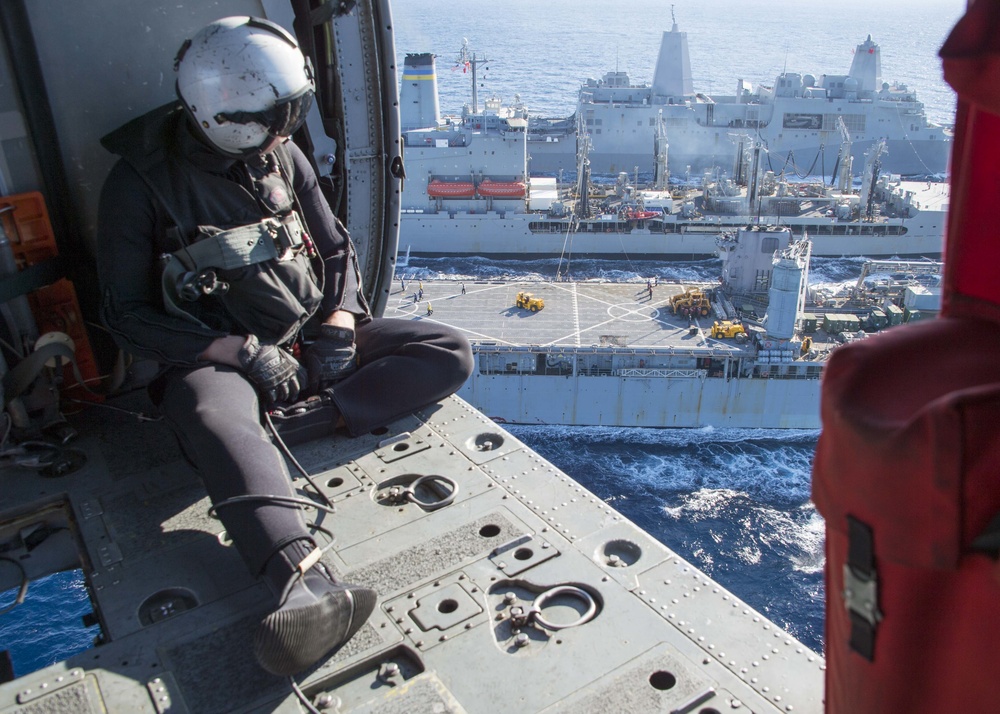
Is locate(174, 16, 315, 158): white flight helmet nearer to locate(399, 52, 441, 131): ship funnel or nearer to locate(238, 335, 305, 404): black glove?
locate(238, 335, 305, 404): black glove

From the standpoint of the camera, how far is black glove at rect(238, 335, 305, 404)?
3531 mm

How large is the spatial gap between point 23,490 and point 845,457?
388cm

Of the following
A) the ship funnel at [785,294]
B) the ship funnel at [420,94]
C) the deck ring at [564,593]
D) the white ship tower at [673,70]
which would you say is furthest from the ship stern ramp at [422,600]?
the white ship tower at [673,70]

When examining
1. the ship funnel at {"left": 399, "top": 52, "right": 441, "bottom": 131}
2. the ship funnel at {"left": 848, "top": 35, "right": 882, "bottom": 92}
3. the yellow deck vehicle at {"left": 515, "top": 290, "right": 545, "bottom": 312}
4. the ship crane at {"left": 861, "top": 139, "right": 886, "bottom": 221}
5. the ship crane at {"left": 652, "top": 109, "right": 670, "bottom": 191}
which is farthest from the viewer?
the ship funnel at {"left": 848, "top": 35, "right": 882, "bottom": 92}

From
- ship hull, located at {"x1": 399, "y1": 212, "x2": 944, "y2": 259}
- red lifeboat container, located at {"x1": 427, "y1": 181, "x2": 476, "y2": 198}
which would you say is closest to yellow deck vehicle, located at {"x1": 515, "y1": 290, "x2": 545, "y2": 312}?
ship hull, located at {"x1": 399, "y1": 212, "x2": 944, "y2": 259}

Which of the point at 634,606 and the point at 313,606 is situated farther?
the point at 634,606

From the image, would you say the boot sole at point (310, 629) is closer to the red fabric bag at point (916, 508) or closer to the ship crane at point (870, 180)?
the red fabric bag at point (916, 508)

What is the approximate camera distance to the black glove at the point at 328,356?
404cm

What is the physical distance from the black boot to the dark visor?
73.2 inches

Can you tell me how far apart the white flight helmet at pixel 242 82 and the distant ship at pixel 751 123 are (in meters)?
40.7

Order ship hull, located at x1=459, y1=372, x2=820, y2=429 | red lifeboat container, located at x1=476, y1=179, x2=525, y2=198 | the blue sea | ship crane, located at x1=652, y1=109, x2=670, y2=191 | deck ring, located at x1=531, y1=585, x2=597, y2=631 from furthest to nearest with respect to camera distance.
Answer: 1. ship crane, located at x1=652, y1=109, x2=670, y2=191
2. red lifeboat container, located at x1=476, y1=179, x2=525, y2=198
3. ship hull, located at x1=459, y1=372, x2=820, y2=429
4. the blue sea
5. deck ring, located at x1=531, y1=585, x2=597, y2=631

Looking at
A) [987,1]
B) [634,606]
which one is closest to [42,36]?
[634,606]

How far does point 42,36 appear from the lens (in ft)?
13.0

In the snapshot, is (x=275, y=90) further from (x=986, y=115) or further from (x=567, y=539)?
(x=986, y=115)
